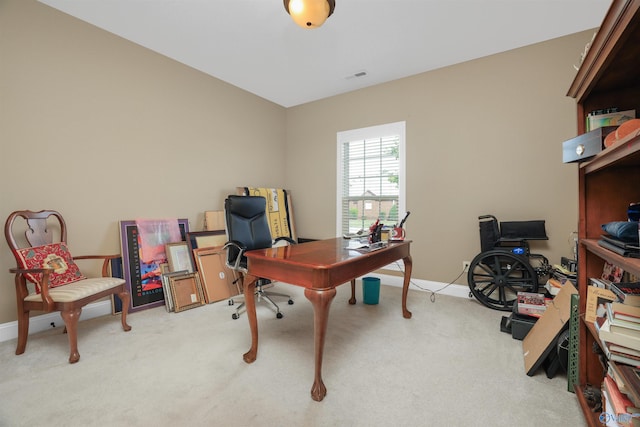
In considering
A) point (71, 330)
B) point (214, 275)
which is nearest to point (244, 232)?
point (214, 275)

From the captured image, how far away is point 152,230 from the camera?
10.2ft

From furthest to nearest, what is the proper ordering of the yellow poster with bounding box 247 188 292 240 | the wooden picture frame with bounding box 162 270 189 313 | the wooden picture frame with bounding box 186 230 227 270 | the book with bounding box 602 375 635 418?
the yellow poster with bounding box 247 188 292 240
the wooden picture frame with bounding box 186 230 227 270
the wooden picture frame with bounding box 162 270 189 313
the book with bounding box 602 375 635 418

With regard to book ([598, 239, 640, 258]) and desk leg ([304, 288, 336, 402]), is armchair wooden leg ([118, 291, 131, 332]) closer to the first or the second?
desk leg ([304, 288, 336, 402])

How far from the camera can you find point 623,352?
1.08 meters

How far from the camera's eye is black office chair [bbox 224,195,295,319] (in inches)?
106

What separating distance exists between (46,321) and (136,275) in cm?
76

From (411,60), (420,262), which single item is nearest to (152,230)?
(420,262)

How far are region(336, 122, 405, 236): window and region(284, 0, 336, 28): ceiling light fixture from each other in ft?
7.43

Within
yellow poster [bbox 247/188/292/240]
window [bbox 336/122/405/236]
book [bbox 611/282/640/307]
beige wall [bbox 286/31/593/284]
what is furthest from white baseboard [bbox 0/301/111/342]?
book [bbox 611/282/640/307]

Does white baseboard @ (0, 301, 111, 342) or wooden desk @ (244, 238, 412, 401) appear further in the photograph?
white baseboard @ (0, 301, 111, 342)

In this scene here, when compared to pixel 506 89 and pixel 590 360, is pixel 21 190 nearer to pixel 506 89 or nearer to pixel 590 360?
pixel 590 360

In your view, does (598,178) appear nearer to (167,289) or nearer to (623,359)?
(623,359)

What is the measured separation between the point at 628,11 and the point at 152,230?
3.87 m

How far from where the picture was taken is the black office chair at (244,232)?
8.80 ft
